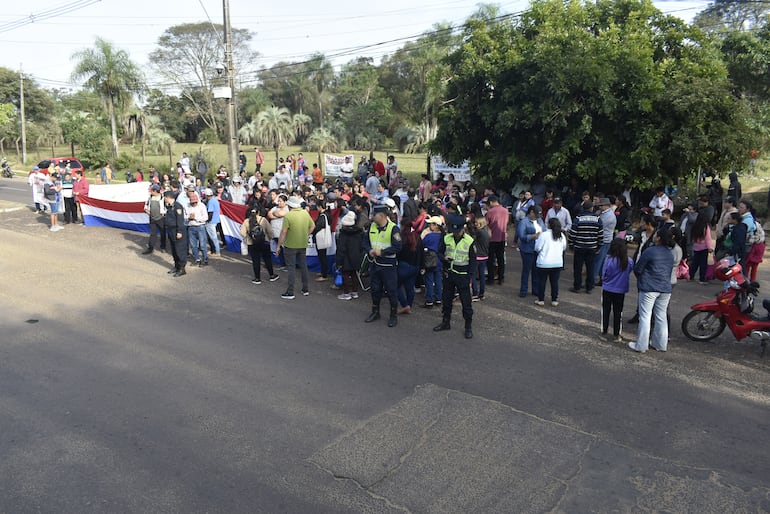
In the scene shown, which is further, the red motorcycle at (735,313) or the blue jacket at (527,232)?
the blue jacket at (527,232)

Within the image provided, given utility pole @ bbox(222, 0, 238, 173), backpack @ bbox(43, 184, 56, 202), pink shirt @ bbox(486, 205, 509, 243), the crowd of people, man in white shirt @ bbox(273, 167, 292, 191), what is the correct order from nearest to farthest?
1. the crowd of people
2. pink shirt @ bbox(486, 205, 509, 243)
3. backpack @ bbox(43, 184, 56, 202)
4. utility pole @ bbox(222, 0, 238, 173)
5. man in white shirt @ bbox(273, 167, 292, 191)

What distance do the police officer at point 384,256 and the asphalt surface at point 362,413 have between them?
18.9 inches

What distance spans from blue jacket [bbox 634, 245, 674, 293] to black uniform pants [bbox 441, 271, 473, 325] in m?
2.28

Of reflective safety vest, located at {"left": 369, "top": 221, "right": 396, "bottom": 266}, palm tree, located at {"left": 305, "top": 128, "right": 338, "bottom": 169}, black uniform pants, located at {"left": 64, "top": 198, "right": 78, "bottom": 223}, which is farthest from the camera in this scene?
palm tree, located at {"left": 305, "top": 128, "right": 338, "bottom": 169}

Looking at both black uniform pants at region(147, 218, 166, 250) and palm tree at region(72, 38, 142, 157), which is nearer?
black uniform pants at region(147, 218, 166, 250)

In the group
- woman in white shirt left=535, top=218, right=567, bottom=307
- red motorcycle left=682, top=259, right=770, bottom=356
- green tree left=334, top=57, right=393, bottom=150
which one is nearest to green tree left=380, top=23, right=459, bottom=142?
green tree left=334, top=57, right=393, bottom=150

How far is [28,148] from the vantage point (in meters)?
54.1

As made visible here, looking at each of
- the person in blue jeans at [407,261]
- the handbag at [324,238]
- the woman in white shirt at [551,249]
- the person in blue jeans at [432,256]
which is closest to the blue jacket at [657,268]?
the woman in white shirt at [551,249]

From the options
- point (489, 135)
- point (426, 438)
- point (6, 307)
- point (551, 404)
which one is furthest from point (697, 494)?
point (489, 135)

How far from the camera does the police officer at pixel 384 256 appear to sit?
28.0ft

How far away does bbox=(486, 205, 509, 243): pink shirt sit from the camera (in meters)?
10.5

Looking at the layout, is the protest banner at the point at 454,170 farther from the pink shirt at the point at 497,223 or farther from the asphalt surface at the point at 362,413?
the asphalt surface at the point at 362,413

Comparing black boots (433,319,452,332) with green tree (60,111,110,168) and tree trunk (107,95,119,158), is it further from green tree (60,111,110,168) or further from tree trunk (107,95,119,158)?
tree trunk (107,95,119,158)

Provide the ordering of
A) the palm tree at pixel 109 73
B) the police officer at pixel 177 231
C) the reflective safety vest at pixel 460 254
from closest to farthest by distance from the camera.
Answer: the reflective safety vest at pixel 460 254
the police officer at pixel 177 231
the palm tree at pixel 109 73
